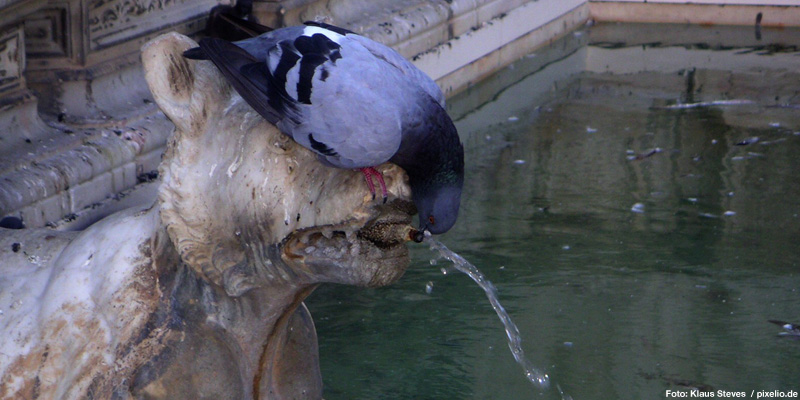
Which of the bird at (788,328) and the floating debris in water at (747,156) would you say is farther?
the floating debris in water at (747,156)

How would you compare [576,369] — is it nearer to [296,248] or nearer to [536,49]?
[296,248]

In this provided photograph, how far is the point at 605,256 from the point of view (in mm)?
3373

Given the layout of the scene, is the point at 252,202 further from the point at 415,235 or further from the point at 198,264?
the point at 415,235

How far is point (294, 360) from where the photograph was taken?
1.97 meters

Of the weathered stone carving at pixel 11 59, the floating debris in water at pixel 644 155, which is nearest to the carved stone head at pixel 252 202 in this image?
the weathered stone carving at pixel 11 59

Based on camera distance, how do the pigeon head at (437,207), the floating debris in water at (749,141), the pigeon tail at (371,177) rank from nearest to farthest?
1. the pigeon tail at (371,177)
2. the pigeon head at (437,207)
3. the floating debris in water at (749,141)

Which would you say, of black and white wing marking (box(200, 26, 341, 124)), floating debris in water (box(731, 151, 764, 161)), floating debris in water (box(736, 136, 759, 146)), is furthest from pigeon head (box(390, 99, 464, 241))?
floating debris in water (box(736, 136, 759, 146))

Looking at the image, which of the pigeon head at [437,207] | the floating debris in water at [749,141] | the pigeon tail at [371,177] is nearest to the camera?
the pigeon tail at [371,177]

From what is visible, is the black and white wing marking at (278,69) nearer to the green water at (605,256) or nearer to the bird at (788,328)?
the green water at (605,256)

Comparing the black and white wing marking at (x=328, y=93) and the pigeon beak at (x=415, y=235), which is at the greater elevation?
the black and white wing marking at (x=328, y=93)

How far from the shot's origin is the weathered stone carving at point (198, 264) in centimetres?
165

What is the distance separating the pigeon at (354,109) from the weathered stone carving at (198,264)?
4cm

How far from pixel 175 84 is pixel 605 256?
2.04 metres

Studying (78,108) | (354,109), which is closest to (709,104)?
(78,108)
